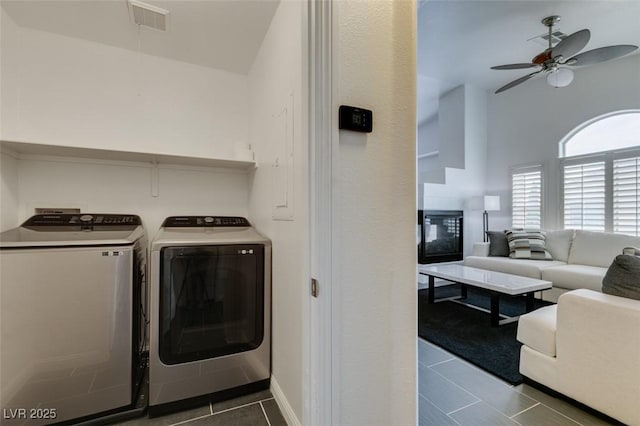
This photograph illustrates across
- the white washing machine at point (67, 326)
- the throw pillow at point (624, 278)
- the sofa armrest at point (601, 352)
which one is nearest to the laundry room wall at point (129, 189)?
the white washing machine at point (67, 326)

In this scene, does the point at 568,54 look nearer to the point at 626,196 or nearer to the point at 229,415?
the point at 626,196

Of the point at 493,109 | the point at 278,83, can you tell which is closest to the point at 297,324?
the point at 278,83

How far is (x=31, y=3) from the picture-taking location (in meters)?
1.74

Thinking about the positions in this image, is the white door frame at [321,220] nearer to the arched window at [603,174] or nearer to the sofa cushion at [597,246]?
the sofa cushion at [597,246]

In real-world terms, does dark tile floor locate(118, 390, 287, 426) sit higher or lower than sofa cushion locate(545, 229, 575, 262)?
lower

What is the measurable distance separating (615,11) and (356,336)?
14.3ft

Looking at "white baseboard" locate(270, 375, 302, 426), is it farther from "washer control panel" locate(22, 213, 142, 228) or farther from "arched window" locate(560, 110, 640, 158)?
"arched window" locate(560, 110, 640, 158)

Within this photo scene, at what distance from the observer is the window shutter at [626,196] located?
348 centimetres

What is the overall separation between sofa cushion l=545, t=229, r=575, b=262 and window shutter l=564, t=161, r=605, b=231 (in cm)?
32

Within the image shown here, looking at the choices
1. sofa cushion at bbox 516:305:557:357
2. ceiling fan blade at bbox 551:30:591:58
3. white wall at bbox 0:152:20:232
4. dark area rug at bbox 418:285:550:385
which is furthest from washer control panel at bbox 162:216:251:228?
ceiling fan blade at bbox 551:30:591:58

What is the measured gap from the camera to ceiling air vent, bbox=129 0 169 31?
68.7 inches

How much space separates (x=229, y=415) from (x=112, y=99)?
2.36 m

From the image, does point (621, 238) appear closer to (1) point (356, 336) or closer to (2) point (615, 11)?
(2) point (615, 11)

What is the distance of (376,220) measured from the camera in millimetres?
1007
